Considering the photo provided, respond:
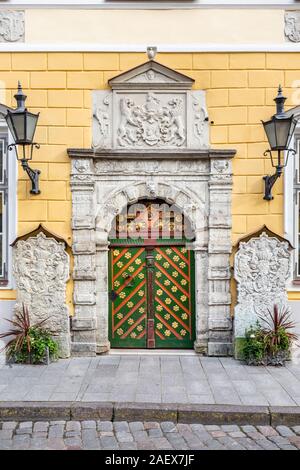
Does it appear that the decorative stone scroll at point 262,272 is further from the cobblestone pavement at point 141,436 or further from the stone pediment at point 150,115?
the cobblestone pavement at point 141,436

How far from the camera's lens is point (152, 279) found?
6898 millimetres

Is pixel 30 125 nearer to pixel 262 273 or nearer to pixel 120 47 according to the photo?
pixel 120 47

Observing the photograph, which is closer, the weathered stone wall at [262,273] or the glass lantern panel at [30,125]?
the glass lantern panel at [30,125]

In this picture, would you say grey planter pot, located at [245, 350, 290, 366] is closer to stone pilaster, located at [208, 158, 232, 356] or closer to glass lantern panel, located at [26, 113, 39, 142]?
stone pilaster, located at [208, 158, 232, 356]

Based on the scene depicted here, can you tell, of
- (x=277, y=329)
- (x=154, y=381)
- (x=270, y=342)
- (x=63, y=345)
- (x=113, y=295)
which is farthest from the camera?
(x=113, y=295)

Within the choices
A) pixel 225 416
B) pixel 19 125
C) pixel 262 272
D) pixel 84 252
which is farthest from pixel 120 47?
pixel 225 416

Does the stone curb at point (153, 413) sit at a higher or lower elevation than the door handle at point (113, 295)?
lower

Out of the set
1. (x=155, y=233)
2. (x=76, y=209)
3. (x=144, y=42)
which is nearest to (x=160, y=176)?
(x=155, y=233)

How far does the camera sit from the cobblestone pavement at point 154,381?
16.3ft

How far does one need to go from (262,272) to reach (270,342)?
101 centimetres

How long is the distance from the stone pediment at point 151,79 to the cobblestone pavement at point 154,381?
4071 millimetres

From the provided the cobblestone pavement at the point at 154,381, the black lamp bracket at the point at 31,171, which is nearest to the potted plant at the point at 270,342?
the cobblestone pavement at the point at 154,381

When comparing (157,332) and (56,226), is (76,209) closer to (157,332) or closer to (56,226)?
(56,226)

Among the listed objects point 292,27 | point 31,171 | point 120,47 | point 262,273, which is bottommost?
point 262,273
